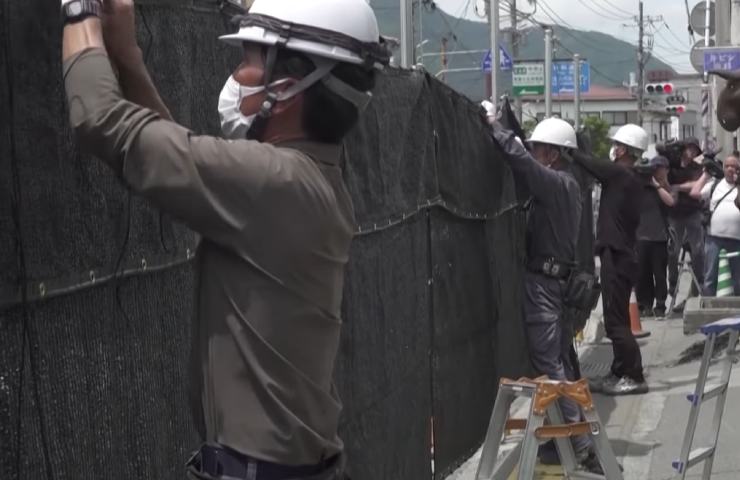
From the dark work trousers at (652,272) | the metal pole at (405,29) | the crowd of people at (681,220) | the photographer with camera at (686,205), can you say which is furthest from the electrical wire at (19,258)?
the photographer with camera at (686,205)

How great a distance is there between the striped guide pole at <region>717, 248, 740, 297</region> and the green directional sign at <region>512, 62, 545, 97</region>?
2629cm

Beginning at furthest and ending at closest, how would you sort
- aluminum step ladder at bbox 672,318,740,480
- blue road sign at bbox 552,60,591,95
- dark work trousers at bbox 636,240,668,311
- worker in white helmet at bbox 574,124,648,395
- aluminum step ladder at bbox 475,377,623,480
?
blue road sign at bbox 552,60,591,95, dark work trousers at bbox 636,240,668,311, worker in white helmet at bbox 574,124,648,395, aluminum step ladder at bbox 672,318,740,480, aluminum step ladder at bbox 475,377,623,480

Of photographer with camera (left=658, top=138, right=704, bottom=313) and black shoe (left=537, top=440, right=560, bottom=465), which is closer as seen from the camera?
black shoe (left=537, top=440, right=560, bottom=465)

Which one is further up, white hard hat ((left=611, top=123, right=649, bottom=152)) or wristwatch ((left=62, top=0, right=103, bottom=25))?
wristwatch ((left=62, top=0, right=103, bottom=25))

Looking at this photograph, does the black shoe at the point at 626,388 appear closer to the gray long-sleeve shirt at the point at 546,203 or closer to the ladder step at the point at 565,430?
the gray long-sleeve shirt at the point at 546,203

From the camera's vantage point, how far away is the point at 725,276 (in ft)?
46.5

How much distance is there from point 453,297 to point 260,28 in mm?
4415

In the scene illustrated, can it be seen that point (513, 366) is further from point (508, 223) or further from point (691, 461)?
point (691, 461)

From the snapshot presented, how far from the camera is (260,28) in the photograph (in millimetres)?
2891

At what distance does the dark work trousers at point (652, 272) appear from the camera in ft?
51.7

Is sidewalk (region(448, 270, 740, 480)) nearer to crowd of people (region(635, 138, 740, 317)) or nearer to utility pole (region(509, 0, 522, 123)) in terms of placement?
crowd of people (region(635, 138, 740, 317))

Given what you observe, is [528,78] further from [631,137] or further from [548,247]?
[548,247]

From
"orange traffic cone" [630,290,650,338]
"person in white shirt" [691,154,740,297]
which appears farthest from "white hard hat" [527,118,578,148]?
"person in white shirt" [691,154,740,297]

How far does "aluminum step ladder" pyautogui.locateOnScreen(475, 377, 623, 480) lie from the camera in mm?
5918
